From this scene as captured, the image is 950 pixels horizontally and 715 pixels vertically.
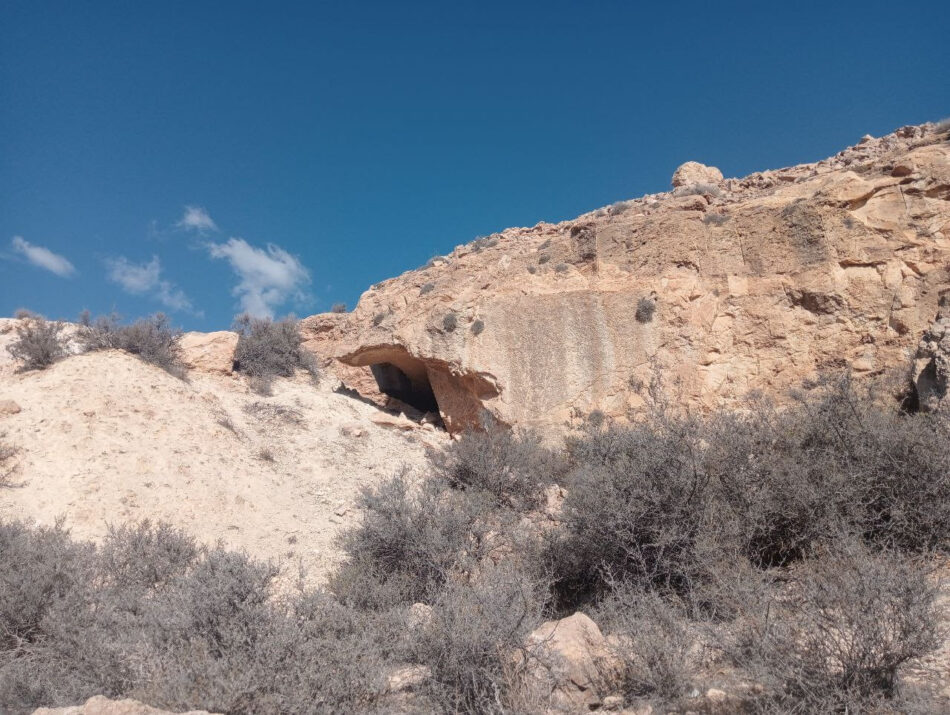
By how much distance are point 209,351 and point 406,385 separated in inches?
192

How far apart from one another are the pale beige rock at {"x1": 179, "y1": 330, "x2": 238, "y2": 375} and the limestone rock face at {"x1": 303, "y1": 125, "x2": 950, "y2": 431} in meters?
2.82

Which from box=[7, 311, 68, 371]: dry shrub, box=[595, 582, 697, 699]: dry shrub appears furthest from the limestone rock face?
box=[7, 311, 68, 371]: dry shrub

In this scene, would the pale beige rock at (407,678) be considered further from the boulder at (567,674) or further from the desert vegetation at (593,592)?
the boulder at (567,674)

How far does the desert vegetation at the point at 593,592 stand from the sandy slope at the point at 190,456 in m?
0.94

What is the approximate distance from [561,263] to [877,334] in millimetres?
5846

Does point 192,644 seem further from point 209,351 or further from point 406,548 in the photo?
point 209,351

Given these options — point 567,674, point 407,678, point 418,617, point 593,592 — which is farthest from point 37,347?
point 567,674

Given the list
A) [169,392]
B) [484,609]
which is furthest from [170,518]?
[484,609]

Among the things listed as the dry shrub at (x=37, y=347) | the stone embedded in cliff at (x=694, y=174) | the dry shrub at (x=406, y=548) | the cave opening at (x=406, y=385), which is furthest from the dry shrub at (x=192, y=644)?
the stone embedded in cliff at (x=694, y=174)

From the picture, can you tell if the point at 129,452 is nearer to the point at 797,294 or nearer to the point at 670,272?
the point at 670,272

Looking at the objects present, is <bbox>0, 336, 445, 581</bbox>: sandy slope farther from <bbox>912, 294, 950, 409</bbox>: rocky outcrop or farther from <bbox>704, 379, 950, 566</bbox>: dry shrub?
<bbox>912, 294, 950, 409</bbox>: rocky outcrop

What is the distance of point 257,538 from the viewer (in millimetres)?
9055

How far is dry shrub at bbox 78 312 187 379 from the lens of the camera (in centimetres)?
1230

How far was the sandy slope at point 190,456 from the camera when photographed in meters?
8.81
